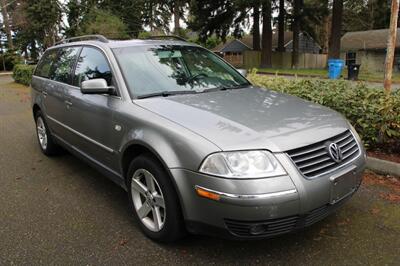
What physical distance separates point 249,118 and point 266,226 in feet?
2.81

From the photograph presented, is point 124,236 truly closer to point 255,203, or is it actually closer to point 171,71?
point 255,203

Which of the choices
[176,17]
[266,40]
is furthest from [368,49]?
[176,17]

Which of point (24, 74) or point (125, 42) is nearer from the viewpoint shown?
point (125, 42)

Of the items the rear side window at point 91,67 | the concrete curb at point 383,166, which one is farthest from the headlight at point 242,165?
the concrete curb at point 383,166

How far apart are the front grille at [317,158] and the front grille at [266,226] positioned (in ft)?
1.16

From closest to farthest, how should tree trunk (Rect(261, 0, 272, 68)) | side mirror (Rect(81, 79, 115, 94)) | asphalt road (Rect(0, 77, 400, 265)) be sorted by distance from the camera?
asphalt road (Rect(0, 77, 400, 265)) → side mirror (Rect(81, 79, 115, 94)) → tree trunk (Rect(261, 0, 272, 68))

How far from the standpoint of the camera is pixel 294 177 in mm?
2656

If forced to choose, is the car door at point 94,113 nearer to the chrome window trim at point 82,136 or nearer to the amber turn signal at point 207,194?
the chrome window trim at point 82,136

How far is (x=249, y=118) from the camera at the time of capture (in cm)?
309

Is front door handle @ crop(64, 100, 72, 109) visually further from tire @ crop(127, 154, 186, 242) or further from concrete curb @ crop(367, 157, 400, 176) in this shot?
concrete curb @ crop(367, 157, 400, 176)

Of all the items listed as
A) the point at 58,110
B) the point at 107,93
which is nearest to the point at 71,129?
the point at 58,110

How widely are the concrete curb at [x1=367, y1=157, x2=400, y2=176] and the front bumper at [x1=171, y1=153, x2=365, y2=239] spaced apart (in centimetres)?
223

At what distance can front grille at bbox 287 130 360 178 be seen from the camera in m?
2.75

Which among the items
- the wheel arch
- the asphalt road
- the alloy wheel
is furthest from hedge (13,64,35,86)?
the alloy wheel
